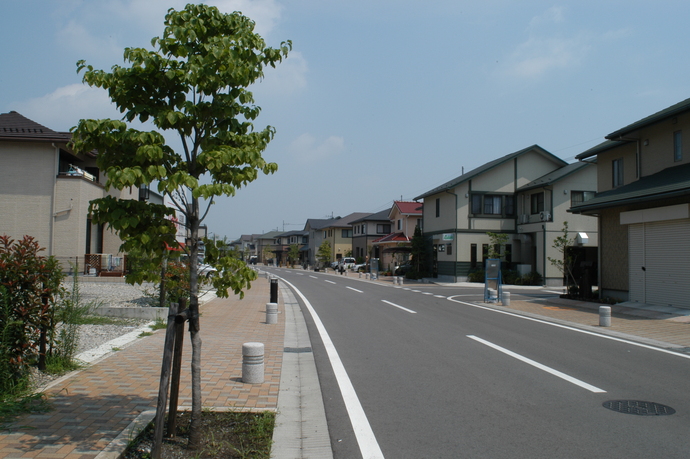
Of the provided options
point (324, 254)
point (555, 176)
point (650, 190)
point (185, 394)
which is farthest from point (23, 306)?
point (324, 254)

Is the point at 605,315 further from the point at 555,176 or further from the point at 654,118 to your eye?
the point at 555,176

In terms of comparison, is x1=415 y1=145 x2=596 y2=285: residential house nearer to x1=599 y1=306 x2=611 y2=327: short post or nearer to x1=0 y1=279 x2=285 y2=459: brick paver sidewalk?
x1=599 y1=306 x2=611 y2=327: short post

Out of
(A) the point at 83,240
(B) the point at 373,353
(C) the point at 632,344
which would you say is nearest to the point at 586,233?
(C) the point at 632,344

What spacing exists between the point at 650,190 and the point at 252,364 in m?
14.8

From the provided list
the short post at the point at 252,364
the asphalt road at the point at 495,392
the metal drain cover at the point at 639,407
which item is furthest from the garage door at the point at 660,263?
the short post at the point at 252,364

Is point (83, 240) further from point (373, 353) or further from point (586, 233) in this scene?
point (586, 233)

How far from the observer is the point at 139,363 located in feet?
25.4

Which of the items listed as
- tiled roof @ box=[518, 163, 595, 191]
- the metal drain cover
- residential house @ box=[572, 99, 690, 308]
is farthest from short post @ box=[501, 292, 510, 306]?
tiled roof @ box=[518, 163, 595, 191]

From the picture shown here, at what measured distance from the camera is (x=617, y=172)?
2048 cm

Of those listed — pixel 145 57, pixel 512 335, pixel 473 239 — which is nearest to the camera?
pixel 145 57

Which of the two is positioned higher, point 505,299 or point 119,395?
point 505,299

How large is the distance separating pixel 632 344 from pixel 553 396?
534 centimetres

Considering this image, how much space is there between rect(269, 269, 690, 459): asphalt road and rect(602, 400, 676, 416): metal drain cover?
4.4 inches

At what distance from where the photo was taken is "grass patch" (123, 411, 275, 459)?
172 inches
